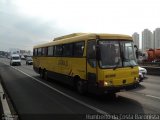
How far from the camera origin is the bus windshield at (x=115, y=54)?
11.9 m

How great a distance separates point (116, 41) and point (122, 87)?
1959 mm

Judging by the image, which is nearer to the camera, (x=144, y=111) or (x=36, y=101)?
(x=144, y=111)

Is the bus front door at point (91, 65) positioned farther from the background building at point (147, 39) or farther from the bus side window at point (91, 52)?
the background building at point (147, 39)

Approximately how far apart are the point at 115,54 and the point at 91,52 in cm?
103

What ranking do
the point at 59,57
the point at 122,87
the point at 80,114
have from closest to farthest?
1. the point at 80,114
2. the point at 122,87
3. the point at 59,57

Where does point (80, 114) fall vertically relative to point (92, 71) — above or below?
below

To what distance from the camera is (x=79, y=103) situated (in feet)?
38.3

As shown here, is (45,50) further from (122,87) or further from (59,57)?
(122,87)

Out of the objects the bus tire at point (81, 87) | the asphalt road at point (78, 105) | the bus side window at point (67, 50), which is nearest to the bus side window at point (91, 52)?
the bus tire at point (81, 87)

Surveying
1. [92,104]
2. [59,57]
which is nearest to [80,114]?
[92,104]

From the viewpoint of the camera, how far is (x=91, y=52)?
40.7ft

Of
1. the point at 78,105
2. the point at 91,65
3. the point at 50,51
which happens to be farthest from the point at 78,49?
the point at 50,51

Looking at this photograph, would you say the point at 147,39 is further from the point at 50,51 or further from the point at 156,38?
the point at 50,51

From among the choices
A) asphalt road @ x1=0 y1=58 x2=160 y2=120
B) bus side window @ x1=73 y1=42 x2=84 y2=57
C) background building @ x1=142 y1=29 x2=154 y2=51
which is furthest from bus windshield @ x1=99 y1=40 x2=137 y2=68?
background building @ x1=142 y1=29 x2=154 y2=51
